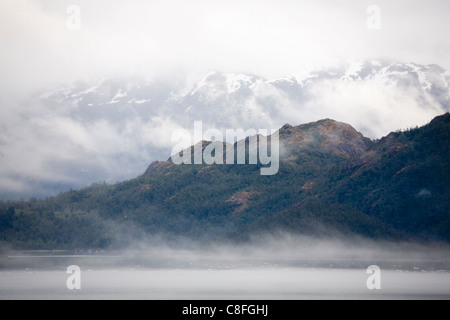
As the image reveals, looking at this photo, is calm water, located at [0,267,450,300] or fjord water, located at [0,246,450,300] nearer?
fjord water, located at [0,246,450,300]

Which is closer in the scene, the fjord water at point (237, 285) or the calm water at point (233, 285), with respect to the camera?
the fjord water at point (237, 285)

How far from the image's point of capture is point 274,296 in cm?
10888
